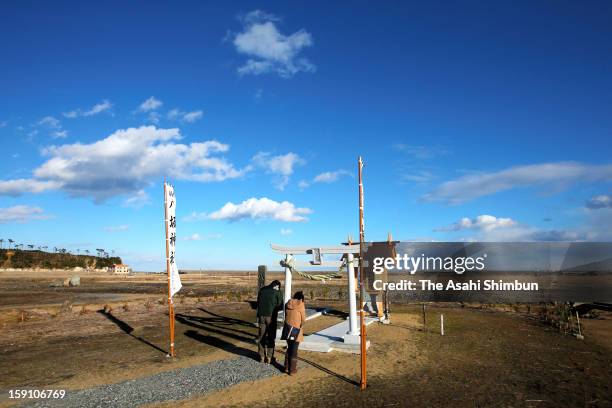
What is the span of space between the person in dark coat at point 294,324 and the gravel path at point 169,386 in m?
0.39

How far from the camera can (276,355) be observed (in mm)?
11719

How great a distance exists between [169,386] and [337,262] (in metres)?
6.95

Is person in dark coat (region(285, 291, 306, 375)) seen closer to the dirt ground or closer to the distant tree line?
the dirt ground

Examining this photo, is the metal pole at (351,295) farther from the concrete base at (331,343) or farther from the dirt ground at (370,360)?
the dirt ground at (370,360)

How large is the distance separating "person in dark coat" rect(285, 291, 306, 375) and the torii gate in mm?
3397

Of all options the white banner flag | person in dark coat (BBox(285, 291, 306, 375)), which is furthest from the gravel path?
the white banner flag

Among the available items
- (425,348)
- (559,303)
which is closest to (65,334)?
(425,348)

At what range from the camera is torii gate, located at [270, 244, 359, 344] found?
43.2ft

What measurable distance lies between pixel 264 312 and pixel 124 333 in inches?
315

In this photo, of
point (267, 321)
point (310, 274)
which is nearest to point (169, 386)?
point (267, 321)

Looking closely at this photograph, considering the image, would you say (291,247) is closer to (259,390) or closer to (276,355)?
(276,355)

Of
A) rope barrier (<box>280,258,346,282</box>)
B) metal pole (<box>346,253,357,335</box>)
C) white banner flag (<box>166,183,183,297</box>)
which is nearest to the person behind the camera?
white banner flag (<box>166,183,183,297</box>)

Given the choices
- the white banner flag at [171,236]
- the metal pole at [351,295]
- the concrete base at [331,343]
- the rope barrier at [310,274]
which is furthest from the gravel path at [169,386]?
the rope barrier at [310,274]

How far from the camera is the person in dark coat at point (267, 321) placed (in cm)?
1073
